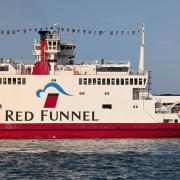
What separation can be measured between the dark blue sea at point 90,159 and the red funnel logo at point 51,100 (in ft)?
8.55

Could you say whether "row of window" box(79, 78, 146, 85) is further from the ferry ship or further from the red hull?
the red hull

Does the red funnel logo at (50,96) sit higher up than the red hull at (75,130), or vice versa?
the red funnel logo at (50,96)

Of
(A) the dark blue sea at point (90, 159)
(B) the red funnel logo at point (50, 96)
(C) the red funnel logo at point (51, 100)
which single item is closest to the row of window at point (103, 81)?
(B) the red funnel logo at point (50, 96)

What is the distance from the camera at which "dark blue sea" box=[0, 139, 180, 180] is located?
2605cm

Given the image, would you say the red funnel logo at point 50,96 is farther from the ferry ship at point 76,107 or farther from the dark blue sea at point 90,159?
the dark blue sea at point 90,159

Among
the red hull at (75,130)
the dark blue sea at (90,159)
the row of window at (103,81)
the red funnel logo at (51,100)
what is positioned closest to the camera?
the dark blue sea at (90,159)

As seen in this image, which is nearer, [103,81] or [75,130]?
[75,130]

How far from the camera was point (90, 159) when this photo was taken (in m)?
30.4

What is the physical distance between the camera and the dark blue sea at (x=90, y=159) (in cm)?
2605

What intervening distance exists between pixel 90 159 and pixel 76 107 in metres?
10.2

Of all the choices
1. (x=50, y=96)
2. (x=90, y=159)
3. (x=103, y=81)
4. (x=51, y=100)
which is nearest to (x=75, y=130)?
(x=51, y=100)

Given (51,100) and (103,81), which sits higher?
(103,81)

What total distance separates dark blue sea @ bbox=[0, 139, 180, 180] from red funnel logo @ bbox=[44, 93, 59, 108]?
8.55 ft

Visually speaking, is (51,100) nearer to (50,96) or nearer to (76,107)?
(50,96)
